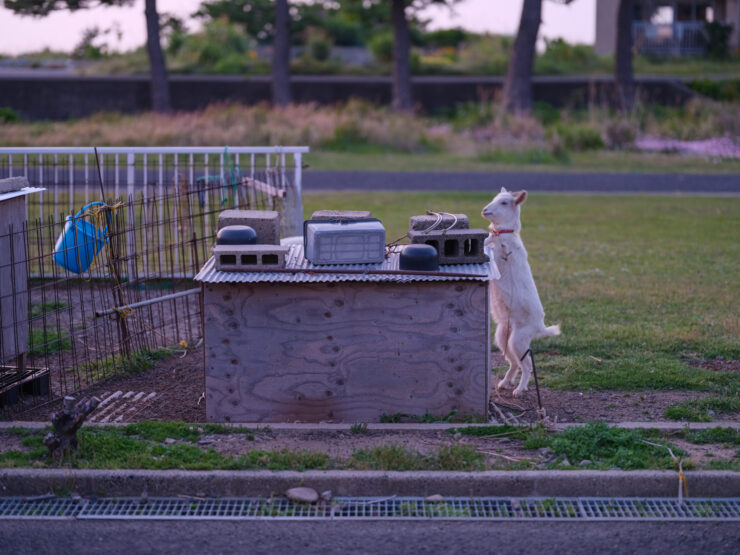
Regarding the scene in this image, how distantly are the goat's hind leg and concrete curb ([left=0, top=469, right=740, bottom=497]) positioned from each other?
1.85m

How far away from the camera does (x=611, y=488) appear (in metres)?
5.48

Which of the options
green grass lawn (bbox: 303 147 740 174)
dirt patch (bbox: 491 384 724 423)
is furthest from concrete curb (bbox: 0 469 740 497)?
green grass lawn (bbox: 303 147 740 174)

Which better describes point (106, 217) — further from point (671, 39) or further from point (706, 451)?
point (671, 39)

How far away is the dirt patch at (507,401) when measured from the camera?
22.4 feet

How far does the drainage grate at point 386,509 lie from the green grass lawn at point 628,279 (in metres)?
1.84

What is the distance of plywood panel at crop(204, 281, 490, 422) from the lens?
6.41 meters

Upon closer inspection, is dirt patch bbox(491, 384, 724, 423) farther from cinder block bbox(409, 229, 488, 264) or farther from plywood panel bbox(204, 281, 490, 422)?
cinder block bbox(409, 229, 488, 264)

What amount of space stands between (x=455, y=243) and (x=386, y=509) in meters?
2.27

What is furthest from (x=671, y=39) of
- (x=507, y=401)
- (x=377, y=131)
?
(x=507, y=401)

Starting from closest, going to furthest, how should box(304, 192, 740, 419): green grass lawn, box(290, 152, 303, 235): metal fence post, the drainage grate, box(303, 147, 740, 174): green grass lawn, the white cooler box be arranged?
the drainage grate, the white cooler box, box(304, 192, 740, 419): green grass lawn, box(290, 152, 303, 235): metal fence post, box(303, 147, 740, 174): green grass lawn

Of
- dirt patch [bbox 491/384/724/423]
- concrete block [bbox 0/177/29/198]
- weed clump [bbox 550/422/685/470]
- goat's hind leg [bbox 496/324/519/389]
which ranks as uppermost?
concrete block [bbox 0/177/29/198]

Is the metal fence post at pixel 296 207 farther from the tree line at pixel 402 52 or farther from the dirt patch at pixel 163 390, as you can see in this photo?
the tree line at pixel 402 52

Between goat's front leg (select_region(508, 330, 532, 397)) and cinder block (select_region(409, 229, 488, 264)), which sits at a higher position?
cinder block (select_region(409, 229, 488, 264))

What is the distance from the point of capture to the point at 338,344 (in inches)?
254
